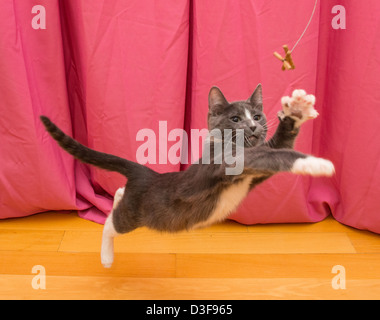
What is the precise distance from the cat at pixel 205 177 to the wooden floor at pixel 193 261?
50 cm

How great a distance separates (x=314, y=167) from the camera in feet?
2.45

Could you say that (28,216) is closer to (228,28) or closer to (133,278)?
(133,278)

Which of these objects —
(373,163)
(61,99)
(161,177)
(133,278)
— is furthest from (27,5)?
(373,163)

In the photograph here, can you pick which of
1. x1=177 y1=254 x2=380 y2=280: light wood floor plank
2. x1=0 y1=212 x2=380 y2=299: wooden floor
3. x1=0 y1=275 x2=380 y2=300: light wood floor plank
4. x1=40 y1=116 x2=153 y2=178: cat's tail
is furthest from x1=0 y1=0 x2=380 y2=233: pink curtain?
x1=40 y1=116 x2=153 y2=178: cat's tail

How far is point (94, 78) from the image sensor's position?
1.51m

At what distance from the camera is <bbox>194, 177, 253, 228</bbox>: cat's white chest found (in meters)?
0.94

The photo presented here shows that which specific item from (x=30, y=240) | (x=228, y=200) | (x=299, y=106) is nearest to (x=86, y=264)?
(x=30, y=240)

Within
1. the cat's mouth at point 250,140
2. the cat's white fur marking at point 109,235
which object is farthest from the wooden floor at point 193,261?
the cat's mouth at point 250,140

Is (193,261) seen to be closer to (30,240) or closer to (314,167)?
(30,240)

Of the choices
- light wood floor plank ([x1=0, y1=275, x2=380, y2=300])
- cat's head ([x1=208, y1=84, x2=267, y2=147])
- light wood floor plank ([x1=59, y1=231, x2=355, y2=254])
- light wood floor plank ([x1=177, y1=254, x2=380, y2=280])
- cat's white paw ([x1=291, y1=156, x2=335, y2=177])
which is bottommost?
light wood floor plank ([x1=0, y1=275, x2=380, y2=300])

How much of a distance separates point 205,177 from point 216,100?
0.19 metres

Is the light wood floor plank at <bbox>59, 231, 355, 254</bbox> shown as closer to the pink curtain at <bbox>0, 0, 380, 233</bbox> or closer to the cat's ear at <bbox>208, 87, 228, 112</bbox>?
the pink curtain at <bbox>0, 0, 380, 233</bbox>

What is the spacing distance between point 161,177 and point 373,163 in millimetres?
914

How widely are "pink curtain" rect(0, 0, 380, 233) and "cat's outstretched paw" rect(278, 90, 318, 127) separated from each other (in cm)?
57
